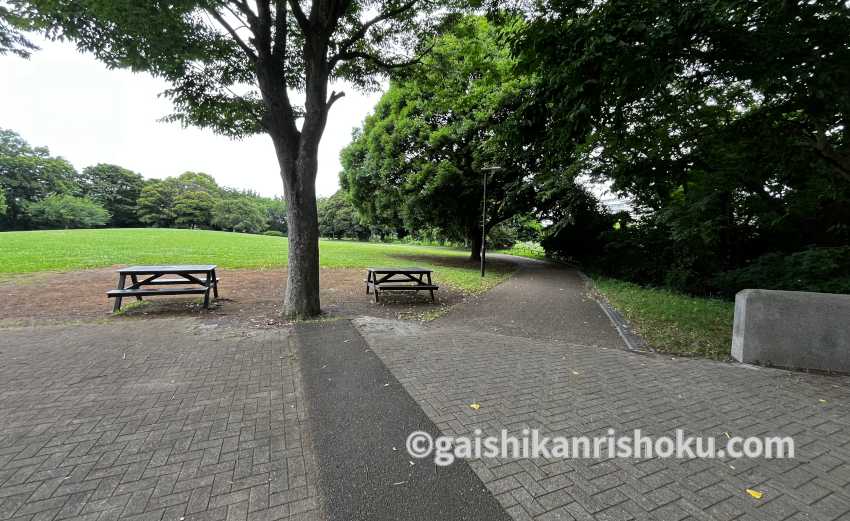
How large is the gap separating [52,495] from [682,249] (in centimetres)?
1572

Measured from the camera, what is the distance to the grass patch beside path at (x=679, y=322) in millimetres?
5516

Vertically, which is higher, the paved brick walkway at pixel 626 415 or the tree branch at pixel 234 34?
the tree branch at pixel 234 34

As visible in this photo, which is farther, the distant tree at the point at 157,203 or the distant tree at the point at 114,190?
the distant tree at the point at 114,190

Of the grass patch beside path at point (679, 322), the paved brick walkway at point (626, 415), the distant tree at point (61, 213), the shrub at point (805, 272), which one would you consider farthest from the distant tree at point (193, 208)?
the shrub at point (805, 272)

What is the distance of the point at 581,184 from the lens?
16406 millimetres

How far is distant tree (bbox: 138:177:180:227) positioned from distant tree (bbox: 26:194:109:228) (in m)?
7.53

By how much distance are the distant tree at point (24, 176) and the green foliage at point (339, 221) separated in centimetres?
3799

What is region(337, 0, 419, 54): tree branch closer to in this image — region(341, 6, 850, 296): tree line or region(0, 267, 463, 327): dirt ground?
region(341, 6, 850, 296): tree line

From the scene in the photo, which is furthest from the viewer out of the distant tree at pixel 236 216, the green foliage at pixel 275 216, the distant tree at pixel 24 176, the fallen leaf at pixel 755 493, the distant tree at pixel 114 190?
the green foliage at pixel 275 216

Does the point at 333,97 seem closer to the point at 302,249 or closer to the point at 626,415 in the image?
the point at 302,249

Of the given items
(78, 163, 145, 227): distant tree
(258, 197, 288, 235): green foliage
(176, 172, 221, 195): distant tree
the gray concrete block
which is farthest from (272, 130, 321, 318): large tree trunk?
(258, 197, 288, 235): green foliage

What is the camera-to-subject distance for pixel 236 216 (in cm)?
6259

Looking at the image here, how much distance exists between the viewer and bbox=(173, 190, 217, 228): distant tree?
58.3m

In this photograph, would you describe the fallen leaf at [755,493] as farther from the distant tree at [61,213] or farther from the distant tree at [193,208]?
the distant tree at [193,208]
